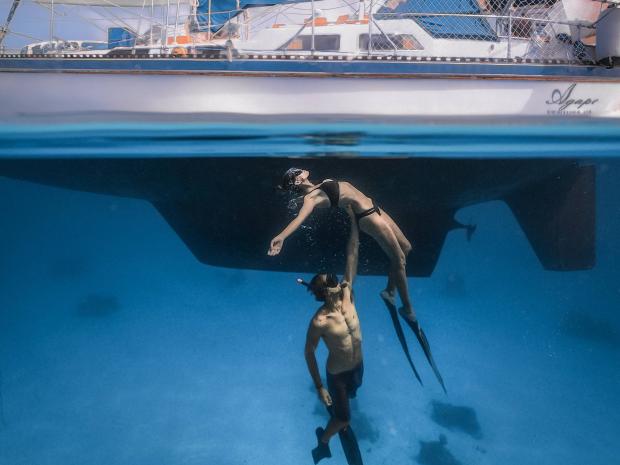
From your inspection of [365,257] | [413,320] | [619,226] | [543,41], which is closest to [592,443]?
[413,320]

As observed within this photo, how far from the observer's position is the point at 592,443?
697 cm

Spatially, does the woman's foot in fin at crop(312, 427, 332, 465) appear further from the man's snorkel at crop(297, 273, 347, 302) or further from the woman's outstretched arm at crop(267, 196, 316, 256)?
the woman's outstretched arm at crop(267, 196, 316, 256)

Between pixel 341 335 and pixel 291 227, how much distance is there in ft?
4.03

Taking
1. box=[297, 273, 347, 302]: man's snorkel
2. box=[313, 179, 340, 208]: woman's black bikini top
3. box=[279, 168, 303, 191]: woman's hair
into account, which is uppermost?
box=[279, 168, 303, 191]: woman's hair

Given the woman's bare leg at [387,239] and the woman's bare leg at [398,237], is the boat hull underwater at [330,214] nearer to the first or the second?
the woman's bare leg at [398,237]

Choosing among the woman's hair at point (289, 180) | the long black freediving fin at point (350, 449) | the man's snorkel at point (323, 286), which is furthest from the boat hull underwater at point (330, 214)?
the man's snorkel at point (323, 286)

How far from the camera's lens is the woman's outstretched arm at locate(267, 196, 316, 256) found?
3599 mm

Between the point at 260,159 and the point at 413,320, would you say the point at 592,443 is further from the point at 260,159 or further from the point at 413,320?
the point at 260,159

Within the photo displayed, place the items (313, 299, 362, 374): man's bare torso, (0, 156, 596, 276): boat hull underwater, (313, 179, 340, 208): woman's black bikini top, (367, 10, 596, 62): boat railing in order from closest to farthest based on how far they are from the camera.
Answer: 1. (313, 299, 362, 374): man's bare torso
2. (313, 179, 340, 208): woman's black bikini top
3. (367, 10, 596, 62): boat railing
4. (0, 156, 596, 276): boat hull underwater

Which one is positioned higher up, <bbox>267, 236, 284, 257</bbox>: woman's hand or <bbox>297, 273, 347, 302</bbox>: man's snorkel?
<bbox>267, 236, 284, 257</bbox>: woman's hand

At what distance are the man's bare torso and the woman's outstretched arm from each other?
0.86 metres

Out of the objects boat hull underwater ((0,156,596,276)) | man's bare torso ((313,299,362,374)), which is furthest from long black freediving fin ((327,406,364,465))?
boat hull underwater ((0,156,596,276))

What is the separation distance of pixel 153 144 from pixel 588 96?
30.5 ft

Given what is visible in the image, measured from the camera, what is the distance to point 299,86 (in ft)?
22.6
